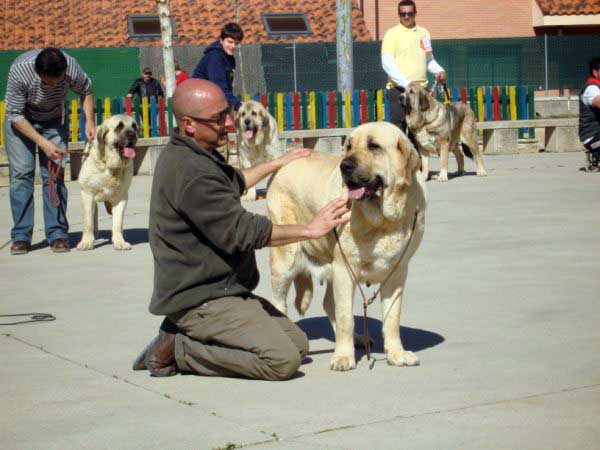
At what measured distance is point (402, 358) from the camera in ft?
19.9

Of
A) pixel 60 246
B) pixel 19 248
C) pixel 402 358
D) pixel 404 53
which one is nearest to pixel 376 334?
pixel 402 358

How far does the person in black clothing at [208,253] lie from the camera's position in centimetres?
579

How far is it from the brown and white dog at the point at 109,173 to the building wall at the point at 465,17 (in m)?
30.8

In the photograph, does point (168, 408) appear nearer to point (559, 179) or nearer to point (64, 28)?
point (559, 179)

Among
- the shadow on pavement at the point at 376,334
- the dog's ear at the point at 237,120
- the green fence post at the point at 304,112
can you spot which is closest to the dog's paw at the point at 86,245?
the shadow on pavement at the point at 376,334

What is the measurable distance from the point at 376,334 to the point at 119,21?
3573cm

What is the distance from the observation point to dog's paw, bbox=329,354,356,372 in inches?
237

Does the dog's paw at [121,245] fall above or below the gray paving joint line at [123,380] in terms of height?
below

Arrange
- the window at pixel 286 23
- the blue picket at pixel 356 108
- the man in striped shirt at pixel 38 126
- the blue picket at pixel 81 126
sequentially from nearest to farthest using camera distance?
the man in striped shirt at pixel 38 126, the blue picket at pixel 81 126, the blue picket at pixel 356 108, the window at pixel 286 23

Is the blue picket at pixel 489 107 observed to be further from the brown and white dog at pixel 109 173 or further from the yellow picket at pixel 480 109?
the brown and white dog at pixel 109 173

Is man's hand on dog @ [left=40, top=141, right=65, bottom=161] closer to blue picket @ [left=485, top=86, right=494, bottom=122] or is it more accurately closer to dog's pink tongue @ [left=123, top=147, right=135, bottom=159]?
dog's pink tongue @ [left=123, top=147, right=135, bottom=159]

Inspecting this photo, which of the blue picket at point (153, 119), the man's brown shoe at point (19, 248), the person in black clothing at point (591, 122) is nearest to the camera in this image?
the man's brown shoe at point (19, 248)

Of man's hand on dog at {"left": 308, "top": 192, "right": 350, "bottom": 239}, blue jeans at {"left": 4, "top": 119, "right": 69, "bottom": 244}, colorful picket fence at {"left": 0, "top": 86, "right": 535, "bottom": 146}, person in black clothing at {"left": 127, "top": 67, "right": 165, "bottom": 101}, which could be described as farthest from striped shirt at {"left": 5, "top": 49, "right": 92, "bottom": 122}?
person in black clothing at {"left": 127, "top": 67, "right": 165, "bottom": 101}

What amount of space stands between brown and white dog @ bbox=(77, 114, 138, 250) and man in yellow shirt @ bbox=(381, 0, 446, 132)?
4.94 meters
